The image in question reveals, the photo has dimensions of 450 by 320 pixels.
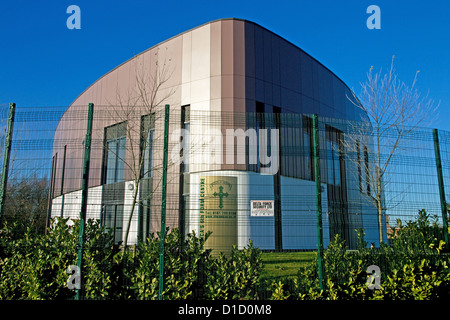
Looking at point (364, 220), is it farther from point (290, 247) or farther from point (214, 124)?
point (214, 124)

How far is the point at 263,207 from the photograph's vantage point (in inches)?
279

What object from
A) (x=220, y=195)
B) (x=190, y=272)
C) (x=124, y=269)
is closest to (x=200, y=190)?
(x=220, y=195)

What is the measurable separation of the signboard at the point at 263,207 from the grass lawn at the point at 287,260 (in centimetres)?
75

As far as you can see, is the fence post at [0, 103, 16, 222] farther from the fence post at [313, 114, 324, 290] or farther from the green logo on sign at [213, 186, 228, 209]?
the fence post at [313, 114, 324, 290]

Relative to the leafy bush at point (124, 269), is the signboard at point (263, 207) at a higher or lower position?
higher

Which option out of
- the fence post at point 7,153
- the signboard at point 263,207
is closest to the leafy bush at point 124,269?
the signboard at point 263,207

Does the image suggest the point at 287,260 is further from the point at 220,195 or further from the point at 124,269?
the point at 124,269

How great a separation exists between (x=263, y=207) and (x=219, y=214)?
909 mm

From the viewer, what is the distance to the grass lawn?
22.3ft

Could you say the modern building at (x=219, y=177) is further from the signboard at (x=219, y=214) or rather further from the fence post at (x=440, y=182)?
the fence post at (x=440, y=182)

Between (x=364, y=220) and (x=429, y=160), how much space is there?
1750 millimetres

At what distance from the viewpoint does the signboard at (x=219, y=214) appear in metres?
6.75

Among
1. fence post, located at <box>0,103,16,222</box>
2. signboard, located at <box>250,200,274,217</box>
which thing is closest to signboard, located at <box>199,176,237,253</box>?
signboard, located at <box>250,200,274,217</box>

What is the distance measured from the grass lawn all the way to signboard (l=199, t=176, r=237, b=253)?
0.76 metres
